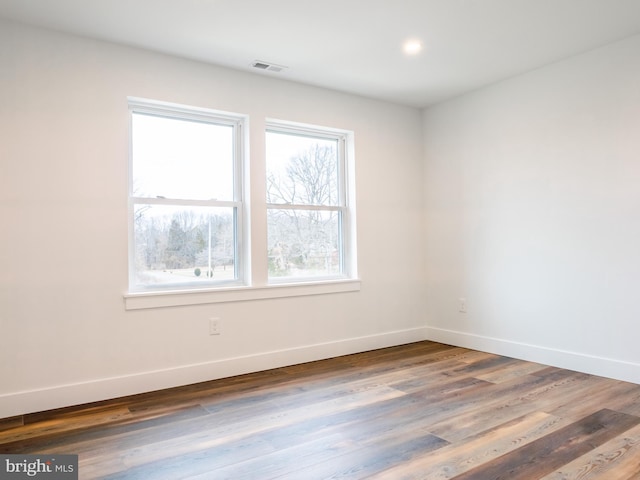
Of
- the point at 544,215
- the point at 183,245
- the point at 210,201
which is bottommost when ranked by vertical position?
the point at 183,245

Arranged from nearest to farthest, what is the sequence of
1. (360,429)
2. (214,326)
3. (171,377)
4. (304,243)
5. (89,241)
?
(360,429)
(89,241)
(171,377)
(214,326)
(304,243)

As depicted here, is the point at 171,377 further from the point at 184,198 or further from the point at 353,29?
the point at 353,29

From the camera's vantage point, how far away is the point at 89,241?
2.99 m

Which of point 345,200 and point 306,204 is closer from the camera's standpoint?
point 306,204

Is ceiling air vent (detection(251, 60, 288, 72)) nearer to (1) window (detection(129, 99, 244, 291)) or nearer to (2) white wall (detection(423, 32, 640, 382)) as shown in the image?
(1) window (detection(129, 99, 244, 291))

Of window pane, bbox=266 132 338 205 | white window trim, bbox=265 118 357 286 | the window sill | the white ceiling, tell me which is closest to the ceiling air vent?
the white ceiling

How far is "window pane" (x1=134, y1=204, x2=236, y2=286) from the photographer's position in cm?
331

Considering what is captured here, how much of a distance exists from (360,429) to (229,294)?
1.58m

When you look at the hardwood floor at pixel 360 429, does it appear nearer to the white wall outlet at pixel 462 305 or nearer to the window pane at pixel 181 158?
the white wall outlet at pixel 462 305

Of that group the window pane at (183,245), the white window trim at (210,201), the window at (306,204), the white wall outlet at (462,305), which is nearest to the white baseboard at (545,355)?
the white wall outlet at (462,305)

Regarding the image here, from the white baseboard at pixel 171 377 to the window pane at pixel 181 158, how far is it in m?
1.35

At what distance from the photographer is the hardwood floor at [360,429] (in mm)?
2018

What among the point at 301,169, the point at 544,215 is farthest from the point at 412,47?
the point at 544,215

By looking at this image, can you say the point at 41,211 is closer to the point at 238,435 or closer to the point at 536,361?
the point at 238,435
